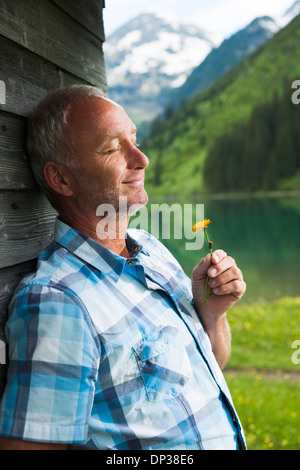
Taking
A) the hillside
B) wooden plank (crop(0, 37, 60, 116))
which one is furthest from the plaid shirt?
the hillside

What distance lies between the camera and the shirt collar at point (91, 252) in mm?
1845

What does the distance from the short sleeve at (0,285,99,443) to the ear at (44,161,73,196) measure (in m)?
0.55

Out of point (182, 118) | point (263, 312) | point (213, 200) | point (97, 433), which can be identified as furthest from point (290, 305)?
point (182, 118)

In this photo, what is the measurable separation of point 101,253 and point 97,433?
0.65 m

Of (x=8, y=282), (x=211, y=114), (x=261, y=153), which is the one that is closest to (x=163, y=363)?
(x=8, y=282)

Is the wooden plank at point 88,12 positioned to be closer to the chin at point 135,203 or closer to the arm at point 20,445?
the chin at point 135,203

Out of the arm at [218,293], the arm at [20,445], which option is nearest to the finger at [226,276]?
the arm at [218,293]

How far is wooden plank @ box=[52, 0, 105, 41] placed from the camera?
2.47 metres

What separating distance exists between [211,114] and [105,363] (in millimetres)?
→ 131661

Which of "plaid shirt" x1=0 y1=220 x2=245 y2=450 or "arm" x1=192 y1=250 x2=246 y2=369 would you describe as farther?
"arm" x1=192 y1=250 x2=246 y2=369

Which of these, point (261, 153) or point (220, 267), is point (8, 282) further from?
point (261, 153)

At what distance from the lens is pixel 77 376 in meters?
1.51

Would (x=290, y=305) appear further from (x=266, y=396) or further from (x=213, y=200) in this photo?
(x=213, y=200)

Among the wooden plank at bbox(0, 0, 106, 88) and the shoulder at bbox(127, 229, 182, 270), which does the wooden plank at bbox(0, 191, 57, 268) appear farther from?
the wooden plank at bbox(0, 0, 106, 88)
